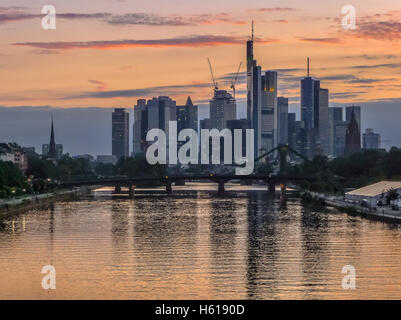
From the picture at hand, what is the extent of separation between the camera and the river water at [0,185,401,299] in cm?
3734

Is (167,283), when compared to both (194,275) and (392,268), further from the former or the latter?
(392,268)

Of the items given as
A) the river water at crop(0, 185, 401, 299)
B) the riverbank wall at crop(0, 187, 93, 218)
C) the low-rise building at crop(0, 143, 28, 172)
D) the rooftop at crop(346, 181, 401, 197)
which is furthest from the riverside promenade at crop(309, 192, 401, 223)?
the low-rise building at crop(0, 143, 28, 172)

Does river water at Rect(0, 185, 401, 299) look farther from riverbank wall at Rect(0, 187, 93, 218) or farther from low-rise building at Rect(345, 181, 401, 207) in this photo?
low-rise building at Rect(345, 181, 401, 207)

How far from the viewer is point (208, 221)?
78.2 meters

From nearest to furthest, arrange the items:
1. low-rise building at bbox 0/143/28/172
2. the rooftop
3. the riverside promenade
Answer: the riverside promenade < the rooftop < low-rise building at bbox 0/143/28/172

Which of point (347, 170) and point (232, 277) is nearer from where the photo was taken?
point (232, 277)

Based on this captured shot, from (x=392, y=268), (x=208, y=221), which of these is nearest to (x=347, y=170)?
(x=208, y=221)

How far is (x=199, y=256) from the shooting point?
161 ft

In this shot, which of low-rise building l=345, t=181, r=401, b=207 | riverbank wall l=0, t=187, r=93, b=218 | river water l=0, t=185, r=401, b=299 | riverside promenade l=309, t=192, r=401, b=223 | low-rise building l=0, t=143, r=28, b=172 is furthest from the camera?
low-rise building l=0, t=143, r=28, b=172

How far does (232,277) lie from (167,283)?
3933mm

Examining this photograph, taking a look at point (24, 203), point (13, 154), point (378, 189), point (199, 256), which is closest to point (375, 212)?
point (378, 189)

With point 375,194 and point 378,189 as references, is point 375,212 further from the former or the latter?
point 378,189
